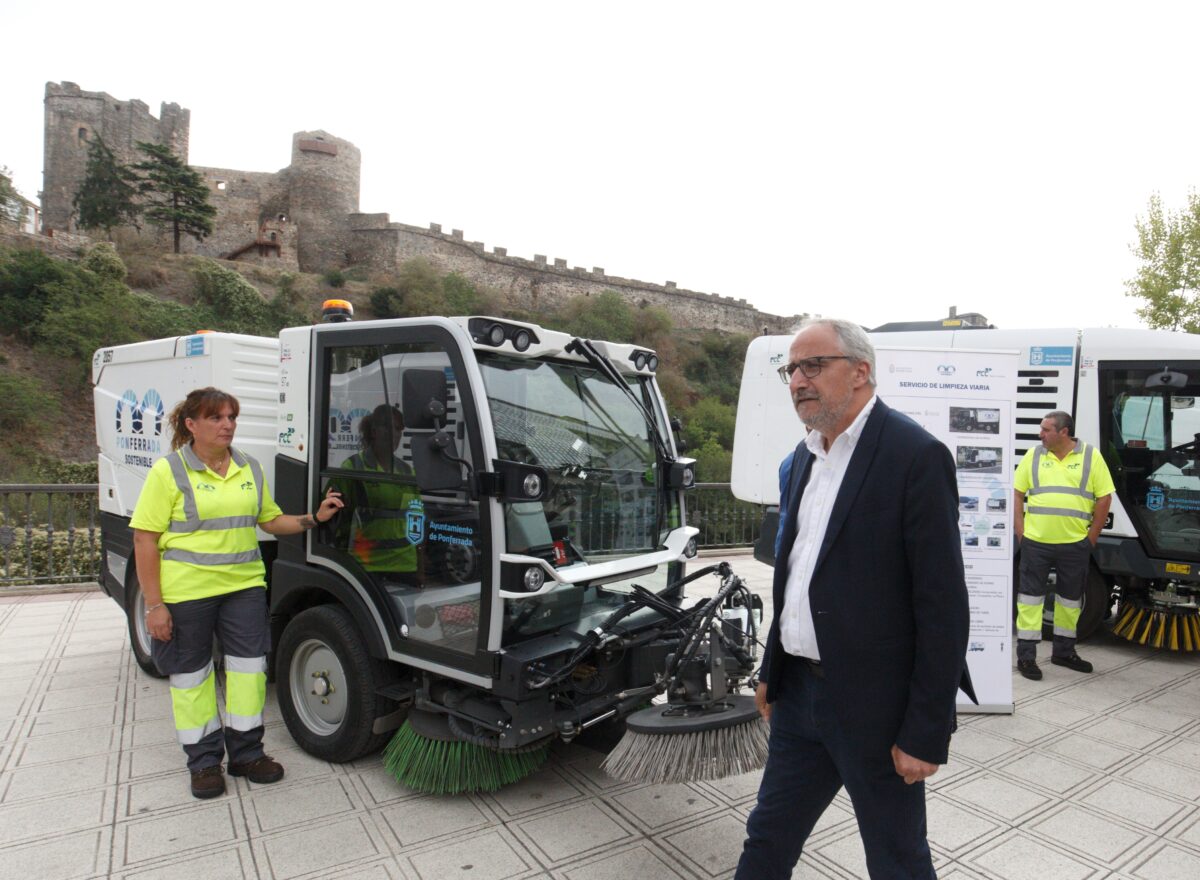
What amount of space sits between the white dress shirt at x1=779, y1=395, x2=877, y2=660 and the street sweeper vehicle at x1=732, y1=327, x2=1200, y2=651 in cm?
349

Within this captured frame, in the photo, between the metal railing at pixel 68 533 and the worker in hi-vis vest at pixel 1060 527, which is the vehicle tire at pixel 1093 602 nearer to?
the worker in hi-vis vest at pixel 1060 527

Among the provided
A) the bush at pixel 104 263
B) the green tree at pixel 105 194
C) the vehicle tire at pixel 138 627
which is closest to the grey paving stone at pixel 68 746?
the vehicle tire at pixel 138 627

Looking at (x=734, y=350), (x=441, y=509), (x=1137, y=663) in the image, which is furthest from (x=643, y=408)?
(x=734, y=350)

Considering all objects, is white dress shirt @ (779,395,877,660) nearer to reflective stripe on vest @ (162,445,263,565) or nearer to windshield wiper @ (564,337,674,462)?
windshield wiper @ (564,337,674,462)

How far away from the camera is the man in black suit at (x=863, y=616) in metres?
1.77

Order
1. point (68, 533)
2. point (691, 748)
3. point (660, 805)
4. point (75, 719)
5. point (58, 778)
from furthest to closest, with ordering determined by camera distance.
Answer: point (68, 533), point (75, 719), point (58, 778), point (660, 805), point (691, 748)

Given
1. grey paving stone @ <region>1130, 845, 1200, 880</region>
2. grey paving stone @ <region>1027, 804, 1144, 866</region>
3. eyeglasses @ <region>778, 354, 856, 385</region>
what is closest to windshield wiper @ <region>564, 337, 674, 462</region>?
eyeglasses @ <region>778, 354, 856, 385</region>

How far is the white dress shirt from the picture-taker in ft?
6.47

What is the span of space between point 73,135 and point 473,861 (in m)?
51.0

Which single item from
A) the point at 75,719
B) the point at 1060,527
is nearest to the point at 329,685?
the point at 75,719

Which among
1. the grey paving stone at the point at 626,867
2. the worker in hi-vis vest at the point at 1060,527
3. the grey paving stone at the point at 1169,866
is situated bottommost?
the grey paving stone at the point at 626,867

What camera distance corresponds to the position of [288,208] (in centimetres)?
4369

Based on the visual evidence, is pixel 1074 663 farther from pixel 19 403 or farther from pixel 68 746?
pixel 19 403

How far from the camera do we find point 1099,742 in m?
4.27
